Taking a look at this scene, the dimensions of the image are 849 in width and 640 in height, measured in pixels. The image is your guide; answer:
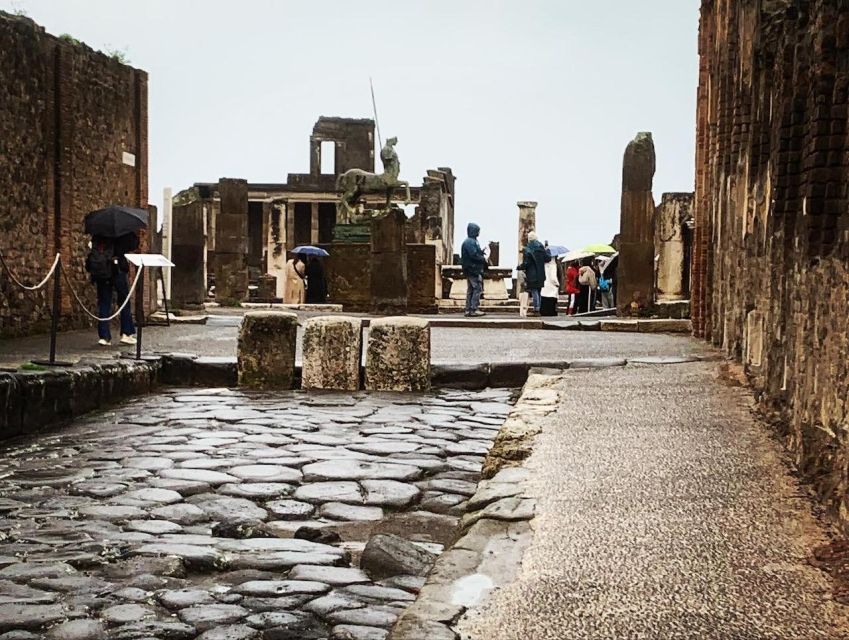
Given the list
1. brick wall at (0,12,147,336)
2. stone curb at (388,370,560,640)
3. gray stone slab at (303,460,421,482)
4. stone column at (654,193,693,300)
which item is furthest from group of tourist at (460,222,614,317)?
stone curb at (388,370,560,640)

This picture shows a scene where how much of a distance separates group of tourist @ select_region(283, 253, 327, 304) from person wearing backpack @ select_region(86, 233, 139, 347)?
12698 mm

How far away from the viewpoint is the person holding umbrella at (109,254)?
1180 centimetres

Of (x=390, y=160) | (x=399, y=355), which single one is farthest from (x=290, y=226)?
(x=399, y=355)

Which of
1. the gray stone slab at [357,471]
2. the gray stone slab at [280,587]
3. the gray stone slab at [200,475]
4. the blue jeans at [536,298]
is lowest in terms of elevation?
the gray stone slab at [280,587]

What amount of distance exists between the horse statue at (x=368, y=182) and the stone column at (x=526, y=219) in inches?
184

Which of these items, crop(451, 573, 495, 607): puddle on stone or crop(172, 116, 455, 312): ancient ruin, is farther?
crop(172, 116, 455, 312): ancient ruin

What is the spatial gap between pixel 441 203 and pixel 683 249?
1890 centimetres

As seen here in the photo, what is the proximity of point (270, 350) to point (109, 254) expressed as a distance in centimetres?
331

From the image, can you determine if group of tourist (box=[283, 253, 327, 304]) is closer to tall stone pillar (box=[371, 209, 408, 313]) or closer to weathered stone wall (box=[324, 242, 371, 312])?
weathered stone wall (box=[324, 242, 371, 312])

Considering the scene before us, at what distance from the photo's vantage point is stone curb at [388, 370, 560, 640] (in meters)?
2.76

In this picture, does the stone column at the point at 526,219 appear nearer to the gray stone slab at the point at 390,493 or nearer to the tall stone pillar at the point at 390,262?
the tall stone pillar at the point at 390,262

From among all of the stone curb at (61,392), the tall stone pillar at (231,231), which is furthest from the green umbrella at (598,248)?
the stone curb at (61,392)

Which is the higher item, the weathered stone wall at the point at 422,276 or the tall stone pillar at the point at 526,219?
the tall stone pillar at the point at 526,219

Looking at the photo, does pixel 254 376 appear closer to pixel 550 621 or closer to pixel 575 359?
pixel 575 359
